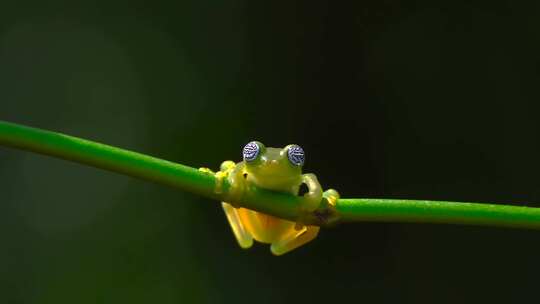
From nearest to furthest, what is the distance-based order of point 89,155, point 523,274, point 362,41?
point 89,155
point 523,274
point 362,41

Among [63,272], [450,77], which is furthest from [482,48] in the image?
[63,272]

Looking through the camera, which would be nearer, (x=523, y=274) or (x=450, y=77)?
(x=523, y=274)

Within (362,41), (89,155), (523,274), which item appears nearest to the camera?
(89,155)

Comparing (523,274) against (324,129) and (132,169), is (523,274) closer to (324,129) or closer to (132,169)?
(324,129)

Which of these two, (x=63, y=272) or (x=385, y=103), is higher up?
(x=385, y=103)

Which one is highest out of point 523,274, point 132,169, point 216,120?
point 216,120

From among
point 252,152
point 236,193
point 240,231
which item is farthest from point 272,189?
point 240,231
